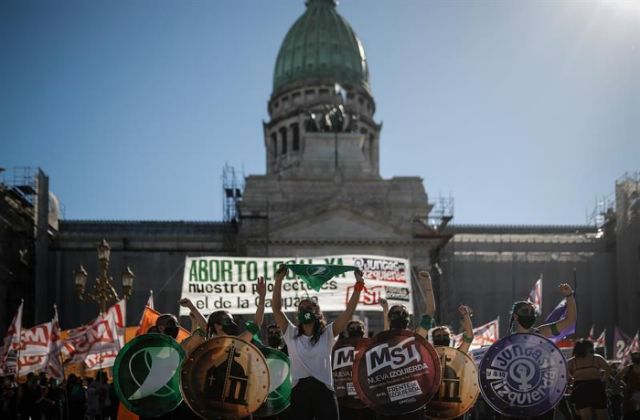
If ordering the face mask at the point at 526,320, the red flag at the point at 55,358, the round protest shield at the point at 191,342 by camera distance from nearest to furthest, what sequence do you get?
the face mask at the point at 526,320 < the round protest shield at the point at 191,342 < the red flag at the point at 55,358

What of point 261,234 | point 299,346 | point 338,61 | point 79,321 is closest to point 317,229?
point 261,234

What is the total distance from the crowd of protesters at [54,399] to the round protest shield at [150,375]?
9.99 meters

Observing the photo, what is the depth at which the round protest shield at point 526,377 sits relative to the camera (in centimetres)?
912

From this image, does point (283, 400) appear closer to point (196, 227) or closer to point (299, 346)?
point (299, 346)

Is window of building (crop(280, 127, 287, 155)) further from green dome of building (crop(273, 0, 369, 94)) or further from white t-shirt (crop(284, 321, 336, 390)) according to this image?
white t-shirt (crop(284, 321, 336, 390))

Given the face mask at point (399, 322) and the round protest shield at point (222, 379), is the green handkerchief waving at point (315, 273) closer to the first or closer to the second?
the face mask at point (399, 322)

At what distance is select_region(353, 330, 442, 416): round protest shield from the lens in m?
8.89

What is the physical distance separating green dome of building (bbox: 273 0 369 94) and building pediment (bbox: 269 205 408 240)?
2170 cm

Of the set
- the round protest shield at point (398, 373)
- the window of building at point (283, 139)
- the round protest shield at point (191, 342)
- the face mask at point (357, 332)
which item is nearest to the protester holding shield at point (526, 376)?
the round protest shield at point (398, 373)

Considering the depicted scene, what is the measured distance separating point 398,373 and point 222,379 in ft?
5.34

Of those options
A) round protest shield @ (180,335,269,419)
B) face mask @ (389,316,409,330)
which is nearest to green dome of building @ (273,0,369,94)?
face mask @ (389,316,409,330)

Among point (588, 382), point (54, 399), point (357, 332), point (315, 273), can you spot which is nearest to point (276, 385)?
point (357, 332)

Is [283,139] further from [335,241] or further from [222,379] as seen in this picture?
[222,379]

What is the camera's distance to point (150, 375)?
9.38 metres
